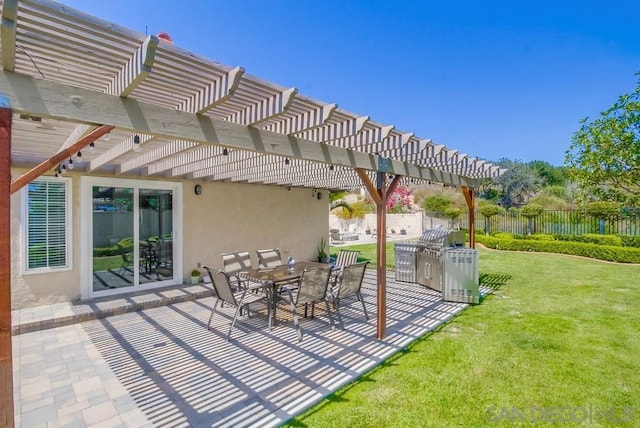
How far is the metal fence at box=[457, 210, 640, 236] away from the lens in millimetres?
13578

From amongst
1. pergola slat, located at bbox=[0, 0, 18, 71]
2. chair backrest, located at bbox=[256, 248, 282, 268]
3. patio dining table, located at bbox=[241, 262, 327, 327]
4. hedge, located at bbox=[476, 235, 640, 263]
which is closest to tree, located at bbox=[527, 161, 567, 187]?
hedge, located at bbox=[476, 235, 640, 263]

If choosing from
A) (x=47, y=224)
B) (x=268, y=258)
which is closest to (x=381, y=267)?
(x=268, y=258)

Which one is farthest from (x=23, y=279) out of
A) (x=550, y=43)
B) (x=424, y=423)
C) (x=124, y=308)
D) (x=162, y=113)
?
(x=550, y=43)

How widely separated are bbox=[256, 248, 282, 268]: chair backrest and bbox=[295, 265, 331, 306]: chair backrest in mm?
2470

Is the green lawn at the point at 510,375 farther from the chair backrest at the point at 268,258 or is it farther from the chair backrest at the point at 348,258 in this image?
the chair backrest at the point at 268,258

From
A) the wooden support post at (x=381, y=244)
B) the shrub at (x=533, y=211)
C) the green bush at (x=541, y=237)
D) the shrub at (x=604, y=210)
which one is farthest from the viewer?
the shrub at (x=533, y=211)

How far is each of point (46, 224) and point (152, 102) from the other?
4.89m

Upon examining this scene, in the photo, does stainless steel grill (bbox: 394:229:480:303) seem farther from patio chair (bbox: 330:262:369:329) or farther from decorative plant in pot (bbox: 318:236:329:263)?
decorative plant in pot (bbox: 318:236:329:263)

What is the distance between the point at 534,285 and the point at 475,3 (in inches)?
354

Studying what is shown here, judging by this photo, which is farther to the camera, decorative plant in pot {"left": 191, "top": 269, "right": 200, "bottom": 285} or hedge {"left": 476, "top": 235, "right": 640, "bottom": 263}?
hedge {"left": 476, "top": 235, "right": 640, "bottom": 263}

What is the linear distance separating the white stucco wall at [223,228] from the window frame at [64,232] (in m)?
0.06

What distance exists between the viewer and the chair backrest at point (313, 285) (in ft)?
16.8

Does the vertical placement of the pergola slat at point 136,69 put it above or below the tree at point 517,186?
below

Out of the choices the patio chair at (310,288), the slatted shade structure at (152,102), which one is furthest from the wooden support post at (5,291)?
the patio chair at (310,288)
